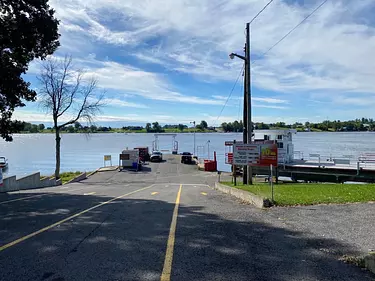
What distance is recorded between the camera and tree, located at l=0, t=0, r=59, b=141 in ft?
49.3

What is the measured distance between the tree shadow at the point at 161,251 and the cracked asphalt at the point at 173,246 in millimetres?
14

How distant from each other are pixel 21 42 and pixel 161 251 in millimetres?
13774

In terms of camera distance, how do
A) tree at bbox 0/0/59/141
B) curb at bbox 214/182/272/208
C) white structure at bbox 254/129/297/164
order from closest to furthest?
curb at bbox 214/182/272/208 → tree at bbox 0/0/59/141 → white structure at bbox 254/129/297/164

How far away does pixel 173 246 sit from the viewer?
570 centimetres

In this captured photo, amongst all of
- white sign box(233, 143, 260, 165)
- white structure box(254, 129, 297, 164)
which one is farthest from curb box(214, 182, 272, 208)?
white structure box(254, 129, 297, 164)

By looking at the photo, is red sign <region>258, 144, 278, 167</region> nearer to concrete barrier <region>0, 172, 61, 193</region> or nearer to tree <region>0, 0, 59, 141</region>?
tree <region>0, 0, 59, 141</region>

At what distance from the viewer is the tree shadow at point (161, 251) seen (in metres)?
4.49

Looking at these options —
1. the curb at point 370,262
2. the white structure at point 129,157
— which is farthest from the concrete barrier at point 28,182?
the curb at point 370,262

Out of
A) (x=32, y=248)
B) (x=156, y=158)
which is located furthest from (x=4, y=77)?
(x=156, y=158)

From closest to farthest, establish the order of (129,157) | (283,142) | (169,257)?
(169,257), (283,142), (129,157)

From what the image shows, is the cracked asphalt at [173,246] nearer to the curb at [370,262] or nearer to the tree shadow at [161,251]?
the tree shadow at [161,251]

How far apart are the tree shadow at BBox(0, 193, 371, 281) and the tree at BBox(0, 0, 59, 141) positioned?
33.0ft

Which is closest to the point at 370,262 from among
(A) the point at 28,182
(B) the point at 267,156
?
(B) the point at 267,156

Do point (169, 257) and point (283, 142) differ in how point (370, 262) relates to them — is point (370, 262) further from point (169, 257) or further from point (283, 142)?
point (283, 142)
